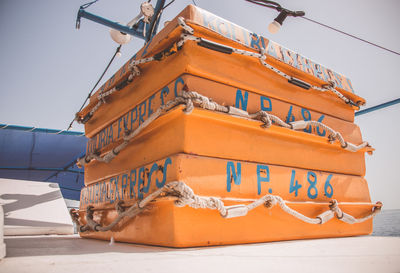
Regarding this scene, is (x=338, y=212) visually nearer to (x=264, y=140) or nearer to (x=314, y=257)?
(x=264, y=140)

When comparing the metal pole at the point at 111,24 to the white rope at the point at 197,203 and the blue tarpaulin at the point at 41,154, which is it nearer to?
the blue tarpaulin at the point at 41,154

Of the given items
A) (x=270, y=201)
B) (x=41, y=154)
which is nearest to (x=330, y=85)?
(x=270, y=201)

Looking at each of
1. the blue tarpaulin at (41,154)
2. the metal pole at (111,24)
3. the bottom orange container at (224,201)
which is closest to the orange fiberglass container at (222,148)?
the bottom orange container at (224,201)

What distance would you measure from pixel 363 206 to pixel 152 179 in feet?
3.42

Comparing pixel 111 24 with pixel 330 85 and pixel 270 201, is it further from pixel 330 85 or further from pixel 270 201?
pixel 270 201

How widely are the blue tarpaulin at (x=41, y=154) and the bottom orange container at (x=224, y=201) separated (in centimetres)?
413

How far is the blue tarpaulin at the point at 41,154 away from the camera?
494 cm

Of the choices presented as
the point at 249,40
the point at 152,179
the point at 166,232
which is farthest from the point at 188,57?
the point at 166,232

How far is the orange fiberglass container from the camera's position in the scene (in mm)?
831

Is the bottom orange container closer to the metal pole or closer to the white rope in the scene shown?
the white rope

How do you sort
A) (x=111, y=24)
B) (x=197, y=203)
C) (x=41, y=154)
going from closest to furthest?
(x=197, y=203)
(x=111, y=24)
(x=41, y=154)

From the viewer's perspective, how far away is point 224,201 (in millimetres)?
827

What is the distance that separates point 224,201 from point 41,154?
5640mm

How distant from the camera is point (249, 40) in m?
1.05
